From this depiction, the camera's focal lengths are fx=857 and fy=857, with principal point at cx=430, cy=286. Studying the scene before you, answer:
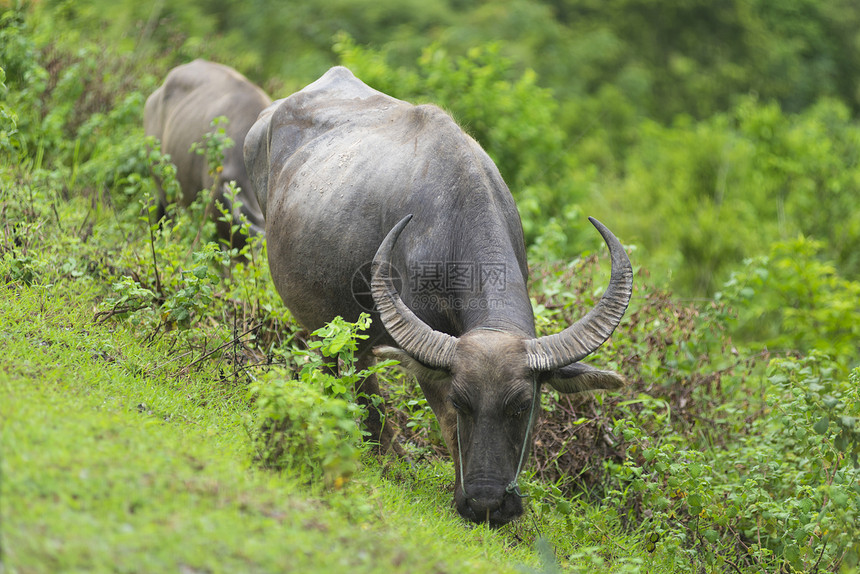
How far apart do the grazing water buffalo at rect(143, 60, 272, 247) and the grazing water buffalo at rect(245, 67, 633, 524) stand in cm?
208

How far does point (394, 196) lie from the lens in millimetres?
5879

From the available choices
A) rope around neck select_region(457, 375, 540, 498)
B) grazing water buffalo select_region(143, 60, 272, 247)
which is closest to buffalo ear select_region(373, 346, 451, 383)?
rope around neck select_region(457, 375, 540, 498)

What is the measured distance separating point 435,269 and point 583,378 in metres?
1.16

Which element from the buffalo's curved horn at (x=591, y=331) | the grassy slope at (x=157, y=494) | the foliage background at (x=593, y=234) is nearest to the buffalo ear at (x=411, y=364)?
the foliage background at (x=593, y=234)

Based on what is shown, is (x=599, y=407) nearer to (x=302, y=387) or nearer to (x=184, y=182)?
(x=302, y=387)

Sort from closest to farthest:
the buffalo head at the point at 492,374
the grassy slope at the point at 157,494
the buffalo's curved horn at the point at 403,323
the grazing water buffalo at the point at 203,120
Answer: the grassy slope at the point at 157,494, the buffalo head at the point at 492,374, the buffalo's curved horn at the point at 403,323, the grazing water buffalo at the point at 203,120

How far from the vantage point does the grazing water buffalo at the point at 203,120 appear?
29.7 ft

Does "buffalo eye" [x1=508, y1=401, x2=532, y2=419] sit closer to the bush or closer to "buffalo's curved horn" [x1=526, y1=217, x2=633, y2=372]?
"buffalo's curved horn" [x1=526, y1=217, x2=633, y2=372]

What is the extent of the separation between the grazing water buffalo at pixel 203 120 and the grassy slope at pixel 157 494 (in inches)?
137

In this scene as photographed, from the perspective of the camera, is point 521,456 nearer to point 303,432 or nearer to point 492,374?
point 492,374

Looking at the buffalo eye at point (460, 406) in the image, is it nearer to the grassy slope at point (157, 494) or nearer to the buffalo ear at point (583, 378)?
the buffalo ear at point (583, 378)

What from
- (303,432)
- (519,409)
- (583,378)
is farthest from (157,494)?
(583,378)

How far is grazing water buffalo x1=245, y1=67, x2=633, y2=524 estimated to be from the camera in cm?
499

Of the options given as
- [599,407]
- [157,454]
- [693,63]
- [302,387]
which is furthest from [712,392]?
[693,63]
